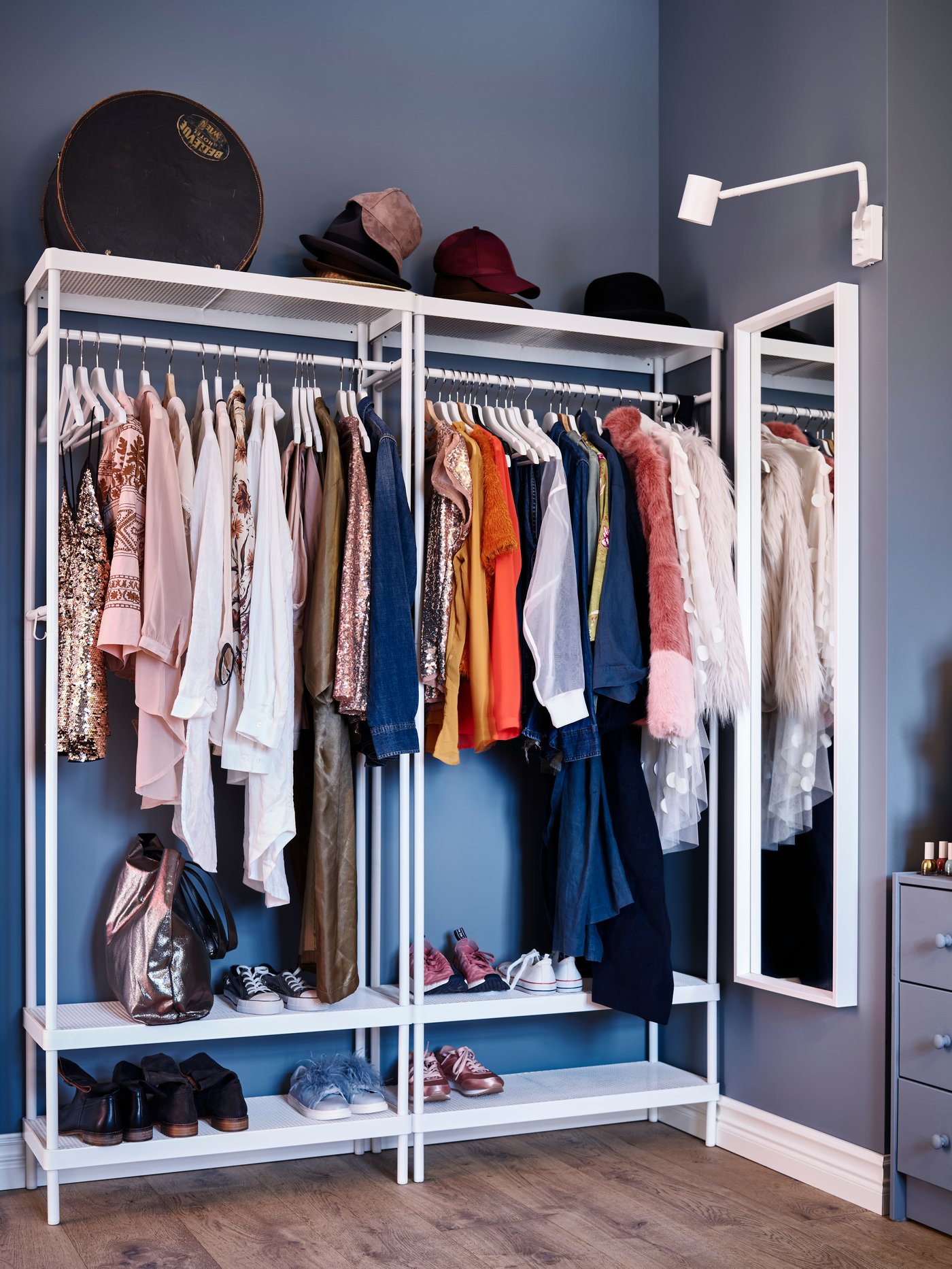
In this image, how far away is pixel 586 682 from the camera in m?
3.05

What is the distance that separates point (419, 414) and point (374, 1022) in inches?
56.6

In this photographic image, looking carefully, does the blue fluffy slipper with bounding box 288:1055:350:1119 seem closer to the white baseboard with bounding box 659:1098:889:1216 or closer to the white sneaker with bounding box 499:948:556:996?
the white sneaker with bounding box 499:948:556:996

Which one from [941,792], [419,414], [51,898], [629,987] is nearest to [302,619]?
[419,414]

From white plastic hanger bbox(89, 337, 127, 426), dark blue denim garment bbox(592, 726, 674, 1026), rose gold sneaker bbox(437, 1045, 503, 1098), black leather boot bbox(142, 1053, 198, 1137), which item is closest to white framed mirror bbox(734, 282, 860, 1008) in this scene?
dark blue denim garment bbox(592, 726, 674, 1026)

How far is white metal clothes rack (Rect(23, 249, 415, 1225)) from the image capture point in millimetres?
2689

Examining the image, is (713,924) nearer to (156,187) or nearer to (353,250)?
(353,250)

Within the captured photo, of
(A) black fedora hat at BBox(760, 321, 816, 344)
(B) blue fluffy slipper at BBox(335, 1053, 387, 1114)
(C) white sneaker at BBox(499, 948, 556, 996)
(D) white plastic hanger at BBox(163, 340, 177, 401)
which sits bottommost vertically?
(B) blue fluffy slipper at BBox(335, 1053, 387, 1114)

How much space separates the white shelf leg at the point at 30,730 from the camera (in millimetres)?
2951

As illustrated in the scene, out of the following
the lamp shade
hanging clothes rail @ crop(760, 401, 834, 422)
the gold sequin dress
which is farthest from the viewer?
hanging clothes rail @ crop(760, 401, 834, 422)

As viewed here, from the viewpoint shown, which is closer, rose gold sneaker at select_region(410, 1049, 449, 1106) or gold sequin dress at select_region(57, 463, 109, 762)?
gold sequin dress at select_region(57, 463, 109, 762)

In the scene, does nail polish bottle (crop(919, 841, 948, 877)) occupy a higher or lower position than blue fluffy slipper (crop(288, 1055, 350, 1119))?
higher

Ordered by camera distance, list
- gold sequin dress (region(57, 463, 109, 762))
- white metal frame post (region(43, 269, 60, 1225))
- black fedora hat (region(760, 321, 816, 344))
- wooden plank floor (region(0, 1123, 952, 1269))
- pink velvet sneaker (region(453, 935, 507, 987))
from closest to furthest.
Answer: wooden plank floor (region(0, 1123, 952, 1269)), white metal frame post (region(43, 269, 60, 1225)), gold sequin dress (region(57, 463, 109, 762)), black fedora hat (region(760, 321, 816, 344)), pink velvet sneaker (region(453, 935, 507, 987))

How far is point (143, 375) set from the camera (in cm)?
293

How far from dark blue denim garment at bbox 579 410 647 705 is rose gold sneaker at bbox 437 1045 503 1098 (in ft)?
3.26
